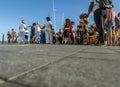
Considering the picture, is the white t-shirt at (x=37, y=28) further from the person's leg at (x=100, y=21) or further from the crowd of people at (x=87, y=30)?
the person's leg at (x=100, y=21)

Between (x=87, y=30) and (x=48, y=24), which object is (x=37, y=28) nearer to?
(x=48, y=24)

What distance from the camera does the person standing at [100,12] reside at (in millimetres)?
8656

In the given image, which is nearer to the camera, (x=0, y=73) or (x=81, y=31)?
(x=0, y=73)

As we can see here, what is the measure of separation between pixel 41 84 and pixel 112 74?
0.55 meters

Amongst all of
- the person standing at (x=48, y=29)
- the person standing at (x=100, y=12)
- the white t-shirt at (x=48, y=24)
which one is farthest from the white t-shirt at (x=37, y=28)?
the person standing at (x=100, y=12)

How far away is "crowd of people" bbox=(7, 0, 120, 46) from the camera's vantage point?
28.8ft

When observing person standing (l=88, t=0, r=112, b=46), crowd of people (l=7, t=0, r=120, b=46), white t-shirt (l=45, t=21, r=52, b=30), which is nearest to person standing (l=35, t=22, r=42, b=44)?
crowd of people (l=7, t=0, r=120, b=46)

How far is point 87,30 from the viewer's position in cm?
1416

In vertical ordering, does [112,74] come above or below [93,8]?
below

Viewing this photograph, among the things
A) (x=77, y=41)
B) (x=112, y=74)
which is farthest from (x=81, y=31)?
(x=112, y=74)

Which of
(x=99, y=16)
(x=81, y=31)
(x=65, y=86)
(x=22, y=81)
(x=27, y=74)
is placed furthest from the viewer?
(x=81, y=31)

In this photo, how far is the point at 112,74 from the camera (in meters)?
1.74

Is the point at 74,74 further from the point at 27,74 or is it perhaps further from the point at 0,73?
the point at 0,73

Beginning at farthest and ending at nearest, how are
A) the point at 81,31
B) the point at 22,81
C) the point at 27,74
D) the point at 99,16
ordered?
the point at 81,31
the point at 99,16
the point at 27,74
the point at 22,81
